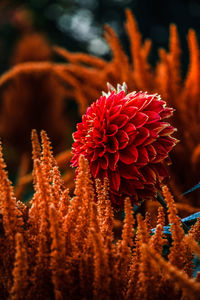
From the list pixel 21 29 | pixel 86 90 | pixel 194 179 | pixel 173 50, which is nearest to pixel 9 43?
pixel 21 29

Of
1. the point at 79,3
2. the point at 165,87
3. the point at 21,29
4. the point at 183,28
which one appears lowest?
the point at 165,87

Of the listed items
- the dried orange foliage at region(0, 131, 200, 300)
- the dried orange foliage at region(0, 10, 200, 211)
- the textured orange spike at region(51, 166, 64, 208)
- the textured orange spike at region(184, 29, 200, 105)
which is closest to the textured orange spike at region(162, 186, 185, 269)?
the dried orange foliage at region(0, 131, 200, 300)

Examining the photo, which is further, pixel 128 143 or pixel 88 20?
pixel 88 20

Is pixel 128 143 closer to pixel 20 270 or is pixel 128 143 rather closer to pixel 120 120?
pixel 120 120

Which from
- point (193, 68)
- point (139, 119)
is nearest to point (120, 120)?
point (139, 119)

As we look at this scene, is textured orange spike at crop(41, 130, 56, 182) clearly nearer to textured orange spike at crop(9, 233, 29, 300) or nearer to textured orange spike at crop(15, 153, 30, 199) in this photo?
textured orange spike at crop(9, 233, 29, 300)

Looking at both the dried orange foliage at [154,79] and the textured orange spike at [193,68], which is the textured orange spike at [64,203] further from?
the textured orange spike at [193,68]

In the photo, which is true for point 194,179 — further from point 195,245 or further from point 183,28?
point 183,28
